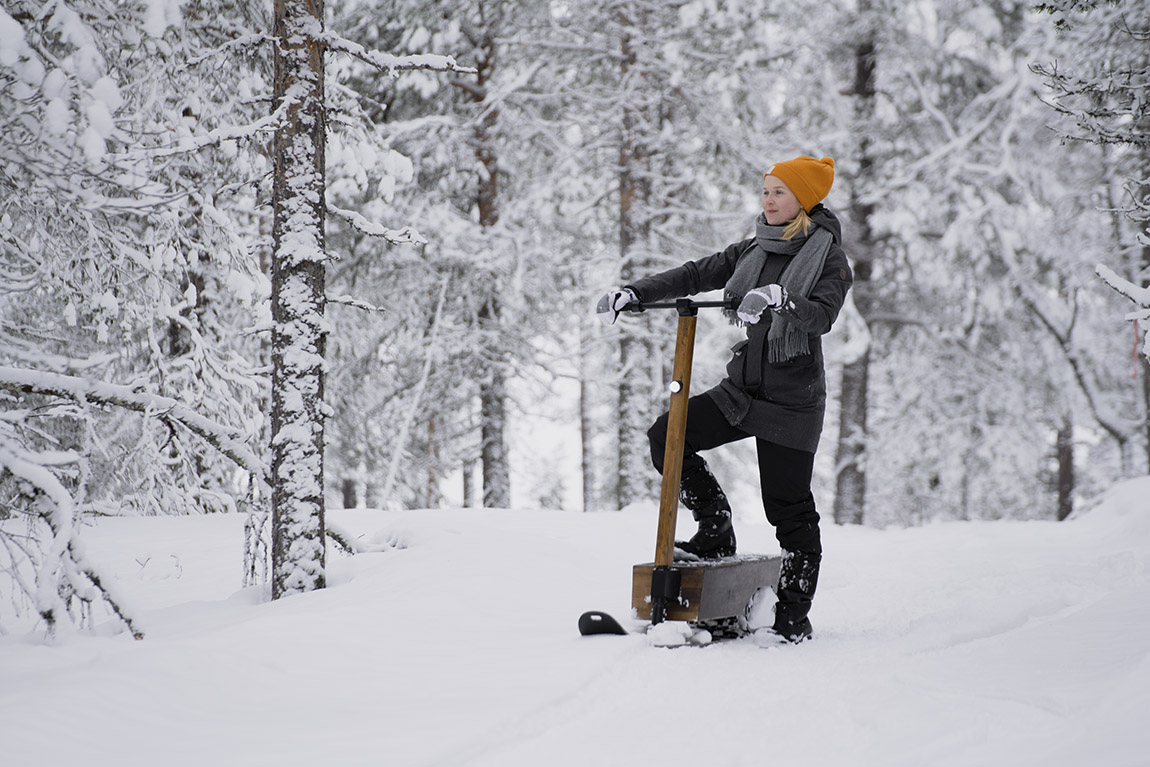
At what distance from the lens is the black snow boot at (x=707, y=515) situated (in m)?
3.96

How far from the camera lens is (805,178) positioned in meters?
3.91

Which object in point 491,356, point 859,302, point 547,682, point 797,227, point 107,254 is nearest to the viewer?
point 547,682

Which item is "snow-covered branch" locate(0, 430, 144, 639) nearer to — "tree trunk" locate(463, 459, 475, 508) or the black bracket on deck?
the black bracket on deck

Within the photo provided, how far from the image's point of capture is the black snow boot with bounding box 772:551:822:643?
12.5 feet

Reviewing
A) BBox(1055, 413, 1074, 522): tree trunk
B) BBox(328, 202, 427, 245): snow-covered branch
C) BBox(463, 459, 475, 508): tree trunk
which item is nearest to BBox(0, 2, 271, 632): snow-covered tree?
BBox(328, 202, 427, 245): snow-covered branch

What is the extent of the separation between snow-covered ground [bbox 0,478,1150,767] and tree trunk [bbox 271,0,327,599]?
1.18 feet

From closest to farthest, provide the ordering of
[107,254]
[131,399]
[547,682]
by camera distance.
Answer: [547,682] < [131,399] < [107,254]

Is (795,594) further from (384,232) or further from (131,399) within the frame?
(131,399)

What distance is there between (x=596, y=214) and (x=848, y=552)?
283 inches

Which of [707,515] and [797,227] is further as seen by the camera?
[707,515]

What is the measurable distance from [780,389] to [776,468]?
379 mm

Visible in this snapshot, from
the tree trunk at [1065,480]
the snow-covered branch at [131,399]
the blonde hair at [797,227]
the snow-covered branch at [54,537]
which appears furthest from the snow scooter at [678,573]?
the tree trunk at [1065,480]

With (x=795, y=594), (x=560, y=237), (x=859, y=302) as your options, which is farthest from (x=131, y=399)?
(x=859, y=302)

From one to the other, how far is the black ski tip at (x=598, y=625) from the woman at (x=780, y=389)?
0.65m
